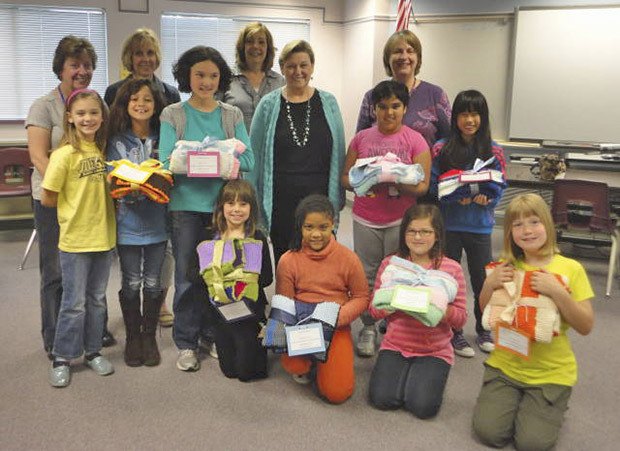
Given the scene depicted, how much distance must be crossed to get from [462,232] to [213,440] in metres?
1.56

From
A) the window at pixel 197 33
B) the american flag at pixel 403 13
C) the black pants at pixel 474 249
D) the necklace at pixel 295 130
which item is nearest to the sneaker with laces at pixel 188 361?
the necklace at pixel 295 130

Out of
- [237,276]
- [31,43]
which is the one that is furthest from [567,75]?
[31,43]

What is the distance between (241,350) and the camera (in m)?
2.77

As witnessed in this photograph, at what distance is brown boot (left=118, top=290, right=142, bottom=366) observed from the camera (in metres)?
2.87

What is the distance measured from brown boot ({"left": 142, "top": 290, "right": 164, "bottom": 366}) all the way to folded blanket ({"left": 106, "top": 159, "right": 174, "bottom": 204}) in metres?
0.53

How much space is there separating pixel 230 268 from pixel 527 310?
48.8 inches

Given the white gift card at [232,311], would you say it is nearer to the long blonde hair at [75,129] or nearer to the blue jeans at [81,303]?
the blue jeans at [81,303]

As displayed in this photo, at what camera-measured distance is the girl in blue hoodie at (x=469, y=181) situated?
112 inches

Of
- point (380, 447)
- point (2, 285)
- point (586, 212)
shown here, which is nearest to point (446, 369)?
point (380, 447)

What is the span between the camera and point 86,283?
2.71 m

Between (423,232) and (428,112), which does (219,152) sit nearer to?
(423,232)

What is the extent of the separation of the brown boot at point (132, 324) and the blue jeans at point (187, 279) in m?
0.18

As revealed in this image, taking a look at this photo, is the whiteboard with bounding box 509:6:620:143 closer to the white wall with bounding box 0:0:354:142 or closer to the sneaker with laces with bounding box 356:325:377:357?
the white wall with bounding box 0:0:354:142

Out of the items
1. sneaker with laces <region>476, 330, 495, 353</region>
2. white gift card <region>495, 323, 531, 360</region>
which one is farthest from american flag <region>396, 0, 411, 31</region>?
white gift card <region>495, 323, 531, 360</region>
